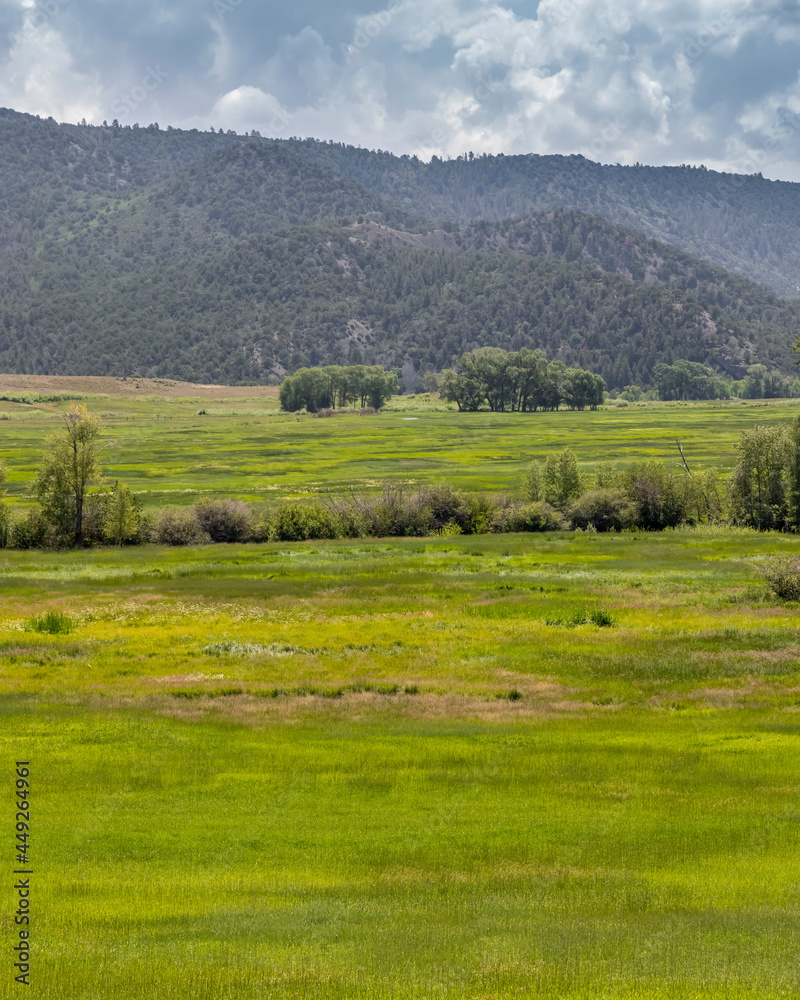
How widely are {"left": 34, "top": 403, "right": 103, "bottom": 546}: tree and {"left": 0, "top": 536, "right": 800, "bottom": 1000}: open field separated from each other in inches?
1185

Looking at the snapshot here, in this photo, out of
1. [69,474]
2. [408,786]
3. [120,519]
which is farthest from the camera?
[120,519]

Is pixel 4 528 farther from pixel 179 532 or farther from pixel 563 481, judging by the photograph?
pixel 563 481

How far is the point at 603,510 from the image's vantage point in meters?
91.6

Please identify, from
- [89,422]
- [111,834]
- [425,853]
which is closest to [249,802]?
[111,834]

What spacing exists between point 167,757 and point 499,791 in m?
9.19

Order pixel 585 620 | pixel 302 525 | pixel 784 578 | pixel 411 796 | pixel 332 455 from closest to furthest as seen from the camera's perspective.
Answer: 1. pixel 411 796
2. pixel 585 620
3. pixel 784 578
4. pixel 302 525
5. pixel 332 455

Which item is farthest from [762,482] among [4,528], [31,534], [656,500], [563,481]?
[4,528]

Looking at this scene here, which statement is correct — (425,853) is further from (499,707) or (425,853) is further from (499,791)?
(499,707)

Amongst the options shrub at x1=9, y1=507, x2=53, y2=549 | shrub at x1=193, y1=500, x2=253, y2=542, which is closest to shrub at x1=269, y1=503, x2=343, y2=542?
shrub at x1=193, y1=500, x2=253, y2=542

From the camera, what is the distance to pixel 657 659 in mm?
40625

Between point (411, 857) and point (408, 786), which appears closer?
point (411, 857)

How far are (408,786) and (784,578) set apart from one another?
36403 mm

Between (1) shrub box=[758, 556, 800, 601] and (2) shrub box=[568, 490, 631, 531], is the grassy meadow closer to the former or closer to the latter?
(1) shrub box=[758, 556, 800, 601]

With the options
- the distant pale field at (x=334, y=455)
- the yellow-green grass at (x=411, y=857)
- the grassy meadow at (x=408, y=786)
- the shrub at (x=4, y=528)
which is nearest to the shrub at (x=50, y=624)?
the grassy meadow at (x=408, y=786)
